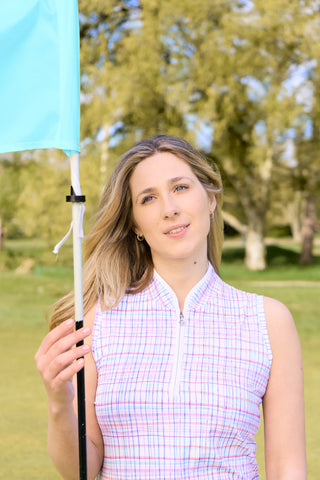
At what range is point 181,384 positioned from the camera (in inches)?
77.4

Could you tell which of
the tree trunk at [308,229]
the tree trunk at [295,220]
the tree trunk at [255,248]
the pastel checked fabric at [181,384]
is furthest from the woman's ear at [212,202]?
the tree trunk at [295,220]

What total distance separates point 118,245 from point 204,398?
635 mm

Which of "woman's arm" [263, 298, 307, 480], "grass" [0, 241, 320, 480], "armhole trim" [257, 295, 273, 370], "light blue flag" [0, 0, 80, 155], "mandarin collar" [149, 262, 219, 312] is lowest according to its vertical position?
"grass" [0, 241, 320, 480]

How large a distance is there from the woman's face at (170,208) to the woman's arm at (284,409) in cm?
33

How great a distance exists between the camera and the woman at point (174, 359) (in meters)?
1.92

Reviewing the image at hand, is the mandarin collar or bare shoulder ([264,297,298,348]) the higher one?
the mandarin collar

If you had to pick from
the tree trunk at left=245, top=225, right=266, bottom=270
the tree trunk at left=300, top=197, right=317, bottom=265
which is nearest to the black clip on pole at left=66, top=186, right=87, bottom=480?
the tree trunk at left=245, top=225, right=266, bottom=270

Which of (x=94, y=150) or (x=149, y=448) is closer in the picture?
(x=149, y=448)

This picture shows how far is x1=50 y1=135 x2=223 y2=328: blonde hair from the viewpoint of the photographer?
7.32 ft

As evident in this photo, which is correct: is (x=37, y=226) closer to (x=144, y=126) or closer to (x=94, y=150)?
(x=94, y=150)

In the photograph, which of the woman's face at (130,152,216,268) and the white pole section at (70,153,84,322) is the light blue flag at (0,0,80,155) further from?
the woman's face at (130,152,216,268)

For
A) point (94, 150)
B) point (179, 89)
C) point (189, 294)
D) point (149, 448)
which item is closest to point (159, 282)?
point (189, 294)

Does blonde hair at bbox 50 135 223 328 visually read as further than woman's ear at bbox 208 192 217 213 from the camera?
No

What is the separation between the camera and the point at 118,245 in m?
2.39
